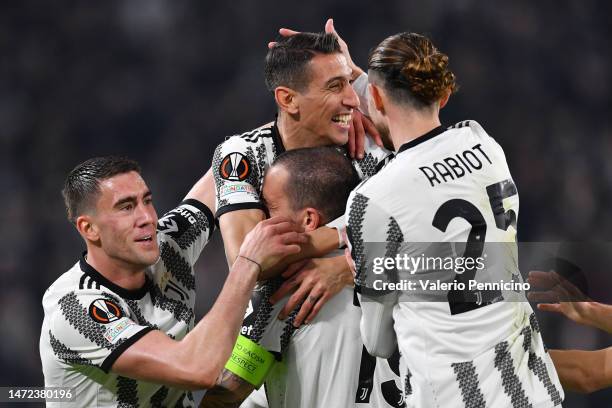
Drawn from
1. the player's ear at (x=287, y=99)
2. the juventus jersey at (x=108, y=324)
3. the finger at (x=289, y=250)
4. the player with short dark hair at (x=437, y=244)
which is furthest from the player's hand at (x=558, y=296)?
the juventus jersey at (x=108, y=324)

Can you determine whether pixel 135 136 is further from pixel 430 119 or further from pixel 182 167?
pixel 430 119

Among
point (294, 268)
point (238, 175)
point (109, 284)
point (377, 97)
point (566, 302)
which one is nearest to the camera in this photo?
point (377, 97)

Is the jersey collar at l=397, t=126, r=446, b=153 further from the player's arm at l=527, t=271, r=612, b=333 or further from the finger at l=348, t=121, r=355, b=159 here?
the player's arm at l=527, t=271, r=612, b=333

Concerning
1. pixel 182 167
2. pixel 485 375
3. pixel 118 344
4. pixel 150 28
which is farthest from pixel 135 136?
pixel 485 375

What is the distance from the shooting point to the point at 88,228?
10.8 feet

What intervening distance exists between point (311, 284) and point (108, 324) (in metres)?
0.73

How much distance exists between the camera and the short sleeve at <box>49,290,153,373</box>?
3025mm

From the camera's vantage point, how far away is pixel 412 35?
287cm

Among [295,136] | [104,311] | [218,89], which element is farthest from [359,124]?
[218,89]

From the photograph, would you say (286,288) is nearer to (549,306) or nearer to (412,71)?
(412,71)

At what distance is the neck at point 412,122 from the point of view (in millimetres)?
2838

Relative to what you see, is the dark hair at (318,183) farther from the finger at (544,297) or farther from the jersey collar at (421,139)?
the finger at (544,297)

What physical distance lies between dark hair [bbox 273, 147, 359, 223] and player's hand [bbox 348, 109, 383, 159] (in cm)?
42

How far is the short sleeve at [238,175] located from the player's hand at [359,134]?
14.8 inches
